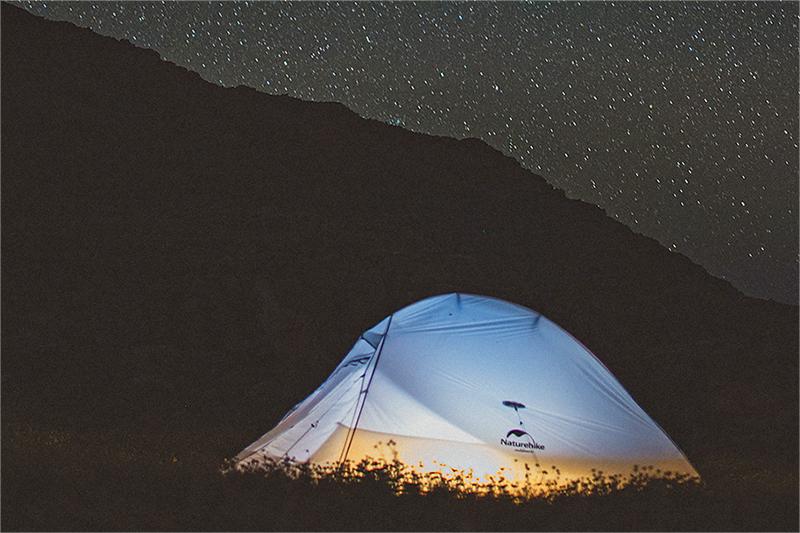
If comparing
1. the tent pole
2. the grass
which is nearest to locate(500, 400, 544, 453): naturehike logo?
the grass

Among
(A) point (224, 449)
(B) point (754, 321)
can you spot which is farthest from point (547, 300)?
(A) point (224, 449)

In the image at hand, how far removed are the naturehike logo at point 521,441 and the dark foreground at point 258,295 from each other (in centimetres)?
125

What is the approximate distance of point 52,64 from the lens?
46.2 meters

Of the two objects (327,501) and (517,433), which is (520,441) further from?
(327,501)

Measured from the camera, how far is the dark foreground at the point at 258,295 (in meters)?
7.72

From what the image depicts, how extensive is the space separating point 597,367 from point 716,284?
37.4 metres

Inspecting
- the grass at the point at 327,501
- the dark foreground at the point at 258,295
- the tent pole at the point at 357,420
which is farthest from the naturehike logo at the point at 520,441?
the tent pole at the point at 357,420

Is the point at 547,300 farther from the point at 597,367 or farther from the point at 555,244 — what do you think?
the point at 597,367

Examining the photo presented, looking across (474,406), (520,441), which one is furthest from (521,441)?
(474,406)

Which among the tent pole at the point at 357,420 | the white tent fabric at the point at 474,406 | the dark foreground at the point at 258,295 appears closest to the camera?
the dark foreground at the point at 258,295

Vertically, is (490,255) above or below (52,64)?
below

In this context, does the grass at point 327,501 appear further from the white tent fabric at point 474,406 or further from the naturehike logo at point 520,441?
the naturehike logo at point 520,441

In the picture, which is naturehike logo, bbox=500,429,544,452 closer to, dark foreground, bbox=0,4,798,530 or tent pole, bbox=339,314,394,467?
dark foreground, bbox=0,4,798,530

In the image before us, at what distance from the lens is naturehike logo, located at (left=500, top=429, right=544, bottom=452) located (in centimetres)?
929
